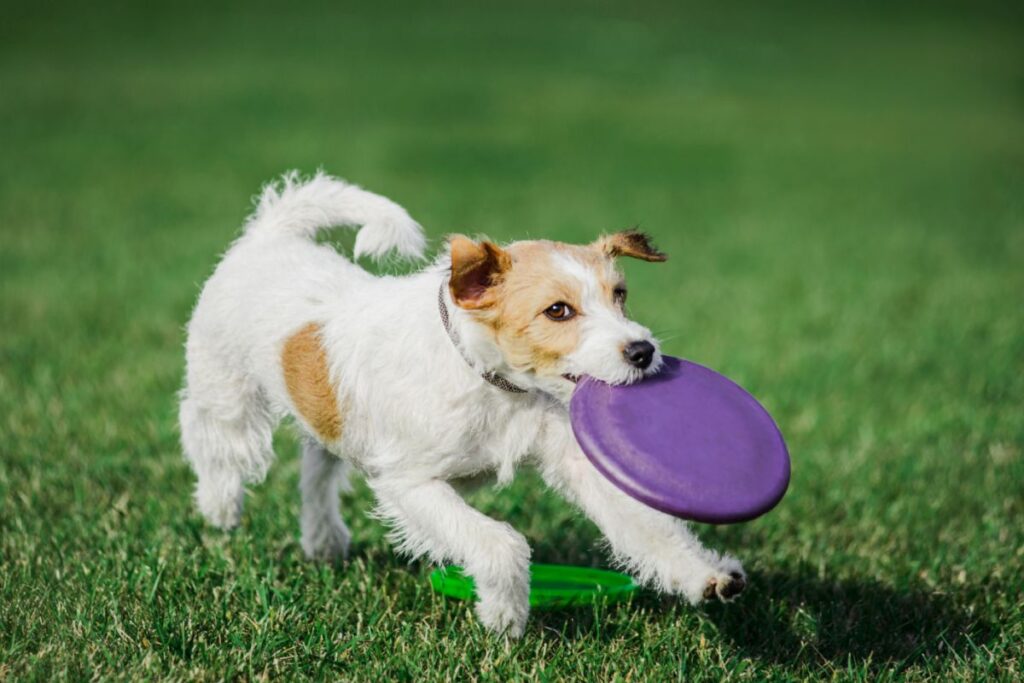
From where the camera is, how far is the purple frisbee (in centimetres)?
362

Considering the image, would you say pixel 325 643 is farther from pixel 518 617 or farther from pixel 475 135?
pixel 475 135

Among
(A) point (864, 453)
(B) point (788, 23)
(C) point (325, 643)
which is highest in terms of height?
(C) point (325, 643)

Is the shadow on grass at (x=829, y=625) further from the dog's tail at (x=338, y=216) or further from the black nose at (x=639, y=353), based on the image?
the dog's tail at (x=338, y=216)

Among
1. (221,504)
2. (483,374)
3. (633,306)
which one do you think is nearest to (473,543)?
(483,374)

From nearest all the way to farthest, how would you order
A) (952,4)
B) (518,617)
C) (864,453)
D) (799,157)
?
1. (518,617)
2. (864,453)
3. (799,157)
4. (952,4)

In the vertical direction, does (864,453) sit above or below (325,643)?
below

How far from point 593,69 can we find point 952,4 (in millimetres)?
22691

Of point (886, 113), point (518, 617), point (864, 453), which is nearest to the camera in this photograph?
point (518, 617)

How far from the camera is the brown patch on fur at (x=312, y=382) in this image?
4340 millimetres

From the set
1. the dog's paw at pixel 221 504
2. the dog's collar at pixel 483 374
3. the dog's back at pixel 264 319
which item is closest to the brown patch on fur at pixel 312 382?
the dog's back at pixel 264 319

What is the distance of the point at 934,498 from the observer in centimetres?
590

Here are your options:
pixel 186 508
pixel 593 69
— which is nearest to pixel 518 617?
pixel 186 508

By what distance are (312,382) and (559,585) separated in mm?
1298

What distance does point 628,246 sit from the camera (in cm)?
414
